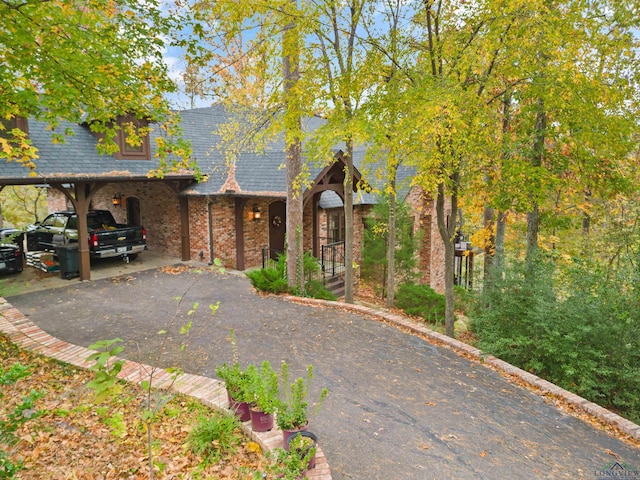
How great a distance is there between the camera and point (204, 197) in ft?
44.4

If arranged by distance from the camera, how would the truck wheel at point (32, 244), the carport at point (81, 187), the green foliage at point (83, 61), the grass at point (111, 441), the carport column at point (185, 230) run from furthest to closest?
the carport column at point (185, 230)
the truck wheel at point (32, 244)
the carport at point (81, 187)
the green foliage at point (83, 61)
the grass at point (111, 441)

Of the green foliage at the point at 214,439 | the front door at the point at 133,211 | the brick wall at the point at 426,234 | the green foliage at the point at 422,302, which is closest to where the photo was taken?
the green foliage at the point at 214,439

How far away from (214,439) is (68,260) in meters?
9.59

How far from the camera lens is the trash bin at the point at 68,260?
37.3 ft

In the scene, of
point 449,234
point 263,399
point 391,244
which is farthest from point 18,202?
point 263,399

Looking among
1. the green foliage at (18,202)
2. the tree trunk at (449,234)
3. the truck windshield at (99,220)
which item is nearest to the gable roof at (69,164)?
the truck windshield at (99,220)

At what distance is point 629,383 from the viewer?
636cm

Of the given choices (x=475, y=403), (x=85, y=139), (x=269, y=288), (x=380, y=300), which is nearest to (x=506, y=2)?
(x=475, y=403)

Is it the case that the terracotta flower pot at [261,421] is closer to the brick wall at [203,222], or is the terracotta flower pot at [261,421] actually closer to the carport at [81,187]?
the carport at [81,187]

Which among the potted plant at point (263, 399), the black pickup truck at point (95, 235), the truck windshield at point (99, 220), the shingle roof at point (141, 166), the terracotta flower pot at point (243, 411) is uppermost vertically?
the shingle roof at point (141, 166)

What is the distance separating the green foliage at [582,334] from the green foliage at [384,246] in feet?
18.2

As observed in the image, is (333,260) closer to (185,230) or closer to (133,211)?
(185,230)

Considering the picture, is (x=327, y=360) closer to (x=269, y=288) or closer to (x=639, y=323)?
(x=269, y=288)

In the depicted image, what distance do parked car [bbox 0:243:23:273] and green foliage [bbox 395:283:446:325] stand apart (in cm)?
1099
